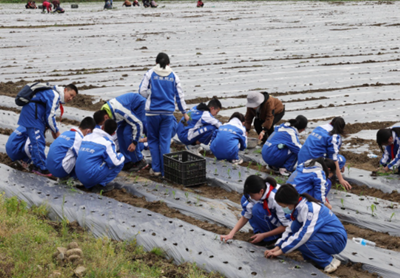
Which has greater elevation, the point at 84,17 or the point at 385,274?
the point at 84,17

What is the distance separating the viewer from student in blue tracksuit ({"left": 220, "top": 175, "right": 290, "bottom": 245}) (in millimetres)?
4156

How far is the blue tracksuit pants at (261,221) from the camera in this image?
4.36 metres

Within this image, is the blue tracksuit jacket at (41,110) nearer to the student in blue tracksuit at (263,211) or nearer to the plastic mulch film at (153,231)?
the plastic mulch film at (153,231)

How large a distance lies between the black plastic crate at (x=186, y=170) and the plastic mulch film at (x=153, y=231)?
3.19ft

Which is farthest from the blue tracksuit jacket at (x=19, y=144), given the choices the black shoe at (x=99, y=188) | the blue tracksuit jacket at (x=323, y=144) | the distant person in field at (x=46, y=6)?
the distant person in field at (x=46, y=6)

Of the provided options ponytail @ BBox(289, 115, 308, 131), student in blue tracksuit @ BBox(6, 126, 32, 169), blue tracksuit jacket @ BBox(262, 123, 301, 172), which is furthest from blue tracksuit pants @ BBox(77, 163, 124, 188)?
ponytail @ BBox(289, 115, 308, 131)

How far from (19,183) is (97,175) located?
1.06m

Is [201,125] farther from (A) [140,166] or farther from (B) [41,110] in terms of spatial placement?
(B) [41,110]

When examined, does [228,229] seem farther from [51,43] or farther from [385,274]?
[51,43]

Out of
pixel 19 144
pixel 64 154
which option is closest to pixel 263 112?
pixel 64 154

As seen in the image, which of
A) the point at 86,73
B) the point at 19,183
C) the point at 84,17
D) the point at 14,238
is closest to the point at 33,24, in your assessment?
the point at 84,17

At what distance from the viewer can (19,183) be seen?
5.81m

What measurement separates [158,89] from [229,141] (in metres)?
1.32

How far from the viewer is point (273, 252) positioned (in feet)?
13.4
